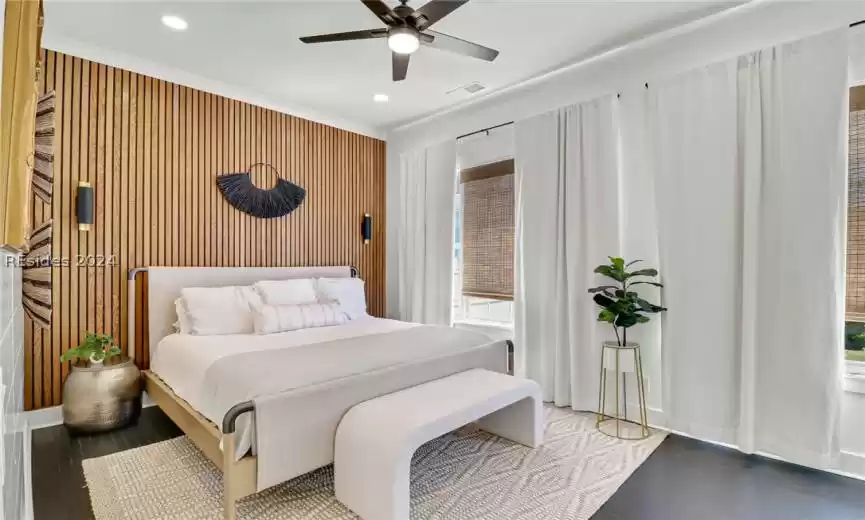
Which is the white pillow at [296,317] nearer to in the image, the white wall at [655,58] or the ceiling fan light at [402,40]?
the ceiling fan light at [402,40]

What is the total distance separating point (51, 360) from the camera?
3.18m

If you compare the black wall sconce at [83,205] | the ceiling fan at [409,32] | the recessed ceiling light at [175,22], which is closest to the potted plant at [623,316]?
the ceiling fan at [409,32]

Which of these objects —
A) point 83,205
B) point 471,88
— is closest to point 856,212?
point 471,88

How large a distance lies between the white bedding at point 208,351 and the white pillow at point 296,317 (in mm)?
75

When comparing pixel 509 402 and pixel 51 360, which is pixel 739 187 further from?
pixel 51 360

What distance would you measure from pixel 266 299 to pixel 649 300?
313 centimetres

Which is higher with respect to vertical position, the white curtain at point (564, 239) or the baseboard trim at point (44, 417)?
the white curtain at point (564, 239)

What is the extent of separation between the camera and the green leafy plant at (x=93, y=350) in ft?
9.80

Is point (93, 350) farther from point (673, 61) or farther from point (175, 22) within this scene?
point (673, 61)

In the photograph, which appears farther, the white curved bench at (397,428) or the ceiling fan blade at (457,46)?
the ceiling fan blade at (457,46)

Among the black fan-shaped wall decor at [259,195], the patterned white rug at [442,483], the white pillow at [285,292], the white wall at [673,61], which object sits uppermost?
the white wall at [673,61]

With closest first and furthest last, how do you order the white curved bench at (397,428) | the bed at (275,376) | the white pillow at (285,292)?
the white curved bench at (397,428) < the bed at (275,376) < the white pillow at (285,292)

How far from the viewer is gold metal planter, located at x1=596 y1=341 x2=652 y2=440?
3.06m

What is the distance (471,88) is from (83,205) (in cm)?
332
